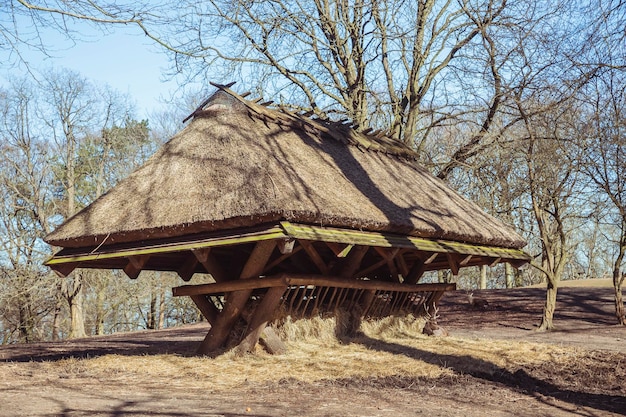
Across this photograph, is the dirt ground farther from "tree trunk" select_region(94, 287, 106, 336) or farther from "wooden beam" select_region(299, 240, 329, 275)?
"tree trunk" select_region(94, 287, 106, 336)

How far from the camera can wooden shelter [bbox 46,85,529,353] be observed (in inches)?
321

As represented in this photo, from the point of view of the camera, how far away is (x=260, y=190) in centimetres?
824

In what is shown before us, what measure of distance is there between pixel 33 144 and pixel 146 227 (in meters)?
15.6

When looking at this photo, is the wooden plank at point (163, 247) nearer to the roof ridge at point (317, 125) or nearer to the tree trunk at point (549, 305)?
the roof ridge at point (317, 125)

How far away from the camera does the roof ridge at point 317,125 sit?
1061cm

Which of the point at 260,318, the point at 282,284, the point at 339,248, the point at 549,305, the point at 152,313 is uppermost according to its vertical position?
the point at 339,248

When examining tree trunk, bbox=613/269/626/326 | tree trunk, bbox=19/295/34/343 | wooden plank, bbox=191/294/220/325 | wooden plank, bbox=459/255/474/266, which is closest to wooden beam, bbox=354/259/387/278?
wooden plank, bbox=459/255/474/266

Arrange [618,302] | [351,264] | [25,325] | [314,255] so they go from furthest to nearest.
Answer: [25,325] → [618,302] → [351,264] → [314,255]

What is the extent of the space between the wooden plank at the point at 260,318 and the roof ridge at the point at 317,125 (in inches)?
120

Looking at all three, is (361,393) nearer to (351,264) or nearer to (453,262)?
(351,264)

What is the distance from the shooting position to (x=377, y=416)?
5.65 m

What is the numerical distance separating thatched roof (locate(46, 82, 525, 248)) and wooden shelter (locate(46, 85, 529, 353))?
Answer: 0.08 ft

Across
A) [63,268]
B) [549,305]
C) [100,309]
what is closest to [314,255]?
[63,268]

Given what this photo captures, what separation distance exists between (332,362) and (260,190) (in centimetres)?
249
